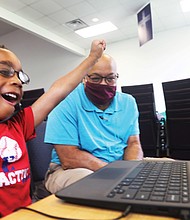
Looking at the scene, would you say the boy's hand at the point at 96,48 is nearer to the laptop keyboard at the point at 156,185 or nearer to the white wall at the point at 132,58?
the laptop keyboard at the point at 156,185

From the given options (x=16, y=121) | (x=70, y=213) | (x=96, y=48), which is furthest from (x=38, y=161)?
(x=70, y=213)

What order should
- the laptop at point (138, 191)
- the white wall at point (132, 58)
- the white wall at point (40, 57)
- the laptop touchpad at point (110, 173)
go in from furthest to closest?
the white wall at point (40, 57) < the white wall at point (132, 58) < the laptop touchpad at point (110, 173) < the laptop at point (138, 191)

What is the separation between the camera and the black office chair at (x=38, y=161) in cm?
103

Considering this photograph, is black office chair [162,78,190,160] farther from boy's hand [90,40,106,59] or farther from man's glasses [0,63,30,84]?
man's glasses [0,63,30,84]

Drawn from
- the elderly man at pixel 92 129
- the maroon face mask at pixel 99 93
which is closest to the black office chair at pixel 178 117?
the elderly man at pixel 92 129

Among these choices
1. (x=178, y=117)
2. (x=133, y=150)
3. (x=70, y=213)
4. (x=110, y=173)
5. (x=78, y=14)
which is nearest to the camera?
(x=70, y=213)

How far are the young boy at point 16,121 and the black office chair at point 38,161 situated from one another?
0.66 feet

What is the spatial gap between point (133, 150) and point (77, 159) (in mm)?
302

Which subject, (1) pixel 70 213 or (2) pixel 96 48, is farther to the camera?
(2) pixel 96 48

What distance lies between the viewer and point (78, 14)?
4.31 metres

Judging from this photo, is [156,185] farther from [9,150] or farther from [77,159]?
[77,159]

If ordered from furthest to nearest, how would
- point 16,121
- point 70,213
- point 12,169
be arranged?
point 16,121 → point 12,169 → point 70,213

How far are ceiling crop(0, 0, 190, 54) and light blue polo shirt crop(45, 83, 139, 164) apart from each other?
3.27 metres

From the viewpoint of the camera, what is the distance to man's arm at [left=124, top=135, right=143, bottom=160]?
43.4 inches
